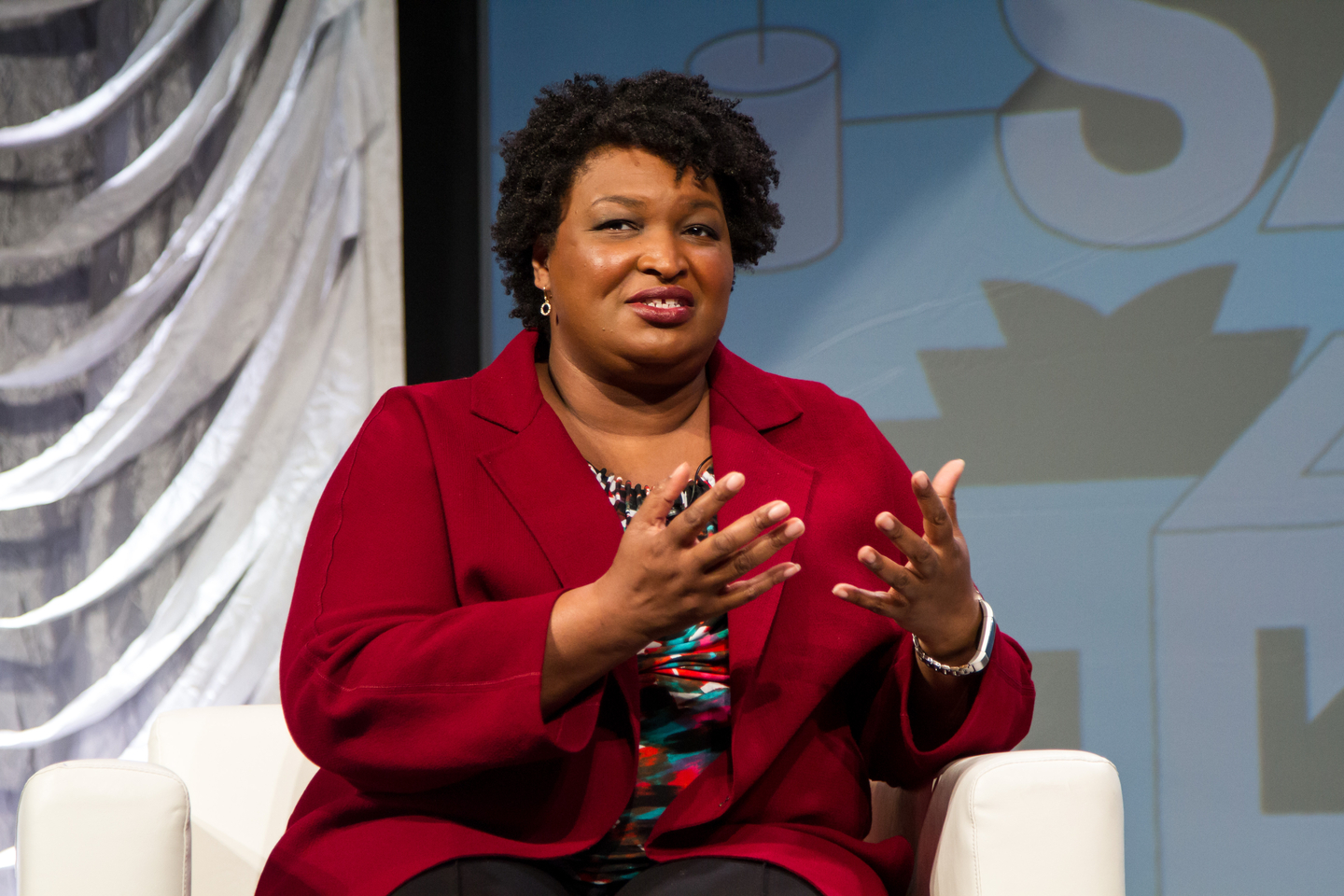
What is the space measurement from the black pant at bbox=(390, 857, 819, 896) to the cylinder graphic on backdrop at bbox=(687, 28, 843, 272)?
5.43ft

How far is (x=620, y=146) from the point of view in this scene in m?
1.48

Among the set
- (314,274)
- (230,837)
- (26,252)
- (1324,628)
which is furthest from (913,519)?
(26,252)

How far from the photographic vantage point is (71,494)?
7.58 feet

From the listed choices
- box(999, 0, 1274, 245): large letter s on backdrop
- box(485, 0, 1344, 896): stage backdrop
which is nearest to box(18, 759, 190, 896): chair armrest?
box(485, 0, 1344, 896): stage backdrop

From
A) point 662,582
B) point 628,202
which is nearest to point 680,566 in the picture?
point 662,582

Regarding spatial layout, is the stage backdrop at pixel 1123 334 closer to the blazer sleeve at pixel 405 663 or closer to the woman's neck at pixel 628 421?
the woman's neck at pixel 628 421

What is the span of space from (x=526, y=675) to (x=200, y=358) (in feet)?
5.27

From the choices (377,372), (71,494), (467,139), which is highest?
(467,139)

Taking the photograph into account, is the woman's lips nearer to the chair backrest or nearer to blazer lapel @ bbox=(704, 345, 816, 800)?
blazer lapel @ bbox=(704, 345, 816, 800)

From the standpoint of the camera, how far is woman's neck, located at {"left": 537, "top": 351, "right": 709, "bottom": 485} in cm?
148

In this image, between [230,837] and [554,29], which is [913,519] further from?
[554,29]

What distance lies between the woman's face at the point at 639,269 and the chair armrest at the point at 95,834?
704mm

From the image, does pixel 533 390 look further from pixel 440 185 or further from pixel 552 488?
pixel 440 185

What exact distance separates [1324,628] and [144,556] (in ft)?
7.79
